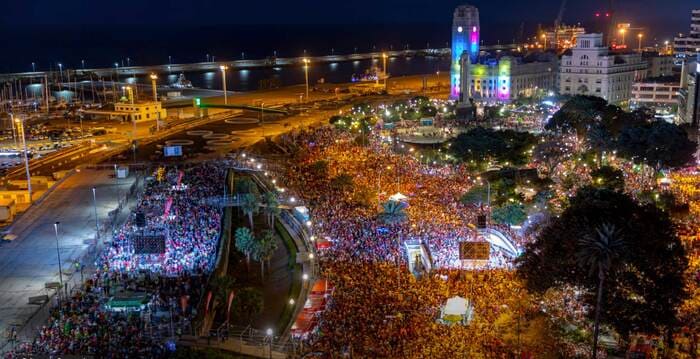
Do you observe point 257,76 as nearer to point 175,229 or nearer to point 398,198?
point 398,198

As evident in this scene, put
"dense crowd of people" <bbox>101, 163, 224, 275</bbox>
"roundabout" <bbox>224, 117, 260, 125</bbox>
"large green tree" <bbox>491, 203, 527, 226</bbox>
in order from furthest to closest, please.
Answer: "roundabout" <bbox>224, 117, 260, 125</bbox>, "large green tree" <bbox>491, 203, 527, 226</bbox>, "dense crowd of people" <bbox>101, 163, 224, 275</bbox>

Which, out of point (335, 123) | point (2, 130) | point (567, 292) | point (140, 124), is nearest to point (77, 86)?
point (2, 130)

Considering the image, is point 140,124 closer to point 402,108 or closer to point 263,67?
point 402,108

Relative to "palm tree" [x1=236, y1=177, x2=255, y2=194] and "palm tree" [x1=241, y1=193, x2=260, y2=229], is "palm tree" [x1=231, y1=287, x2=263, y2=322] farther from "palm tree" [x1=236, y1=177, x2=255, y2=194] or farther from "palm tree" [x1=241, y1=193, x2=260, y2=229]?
"palm tree" [x1=236, y1=177, x2=255, y2=194]

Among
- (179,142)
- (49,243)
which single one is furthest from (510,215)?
(179,142)

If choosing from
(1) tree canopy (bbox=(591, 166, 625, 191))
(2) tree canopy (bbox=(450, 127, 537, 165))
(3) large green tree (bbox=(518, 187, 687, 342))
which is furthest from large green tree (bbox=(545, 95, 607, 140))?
(3) large green tree (bbox=(518, 187, 687, 342))

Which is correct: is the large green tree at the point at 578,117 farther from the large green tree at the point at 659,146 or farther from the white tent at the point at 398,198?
the white tent at the point at 398,198

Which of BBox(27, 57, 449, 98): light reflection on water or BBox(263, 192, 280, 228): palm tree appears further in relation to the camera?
BBox(27, 57, 449, 98): light reflection on water
